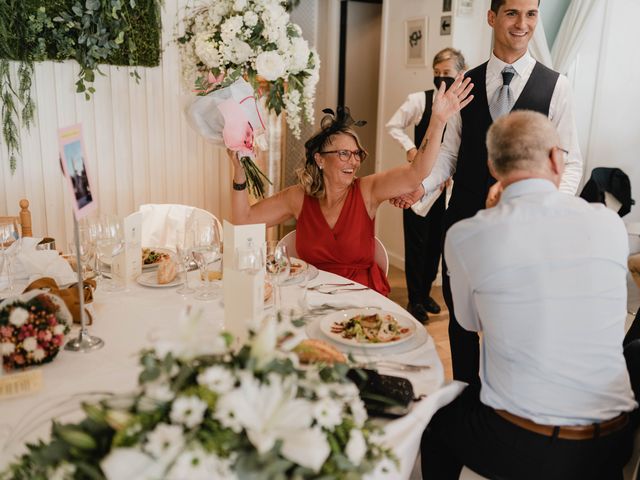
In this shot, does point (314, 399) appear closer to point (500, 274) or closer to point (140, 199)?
point (500, 274)

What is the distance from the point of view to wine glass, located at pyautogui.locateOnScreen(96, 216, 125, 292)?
2180 mm

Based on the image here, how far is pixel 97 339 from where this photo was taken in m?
1.78

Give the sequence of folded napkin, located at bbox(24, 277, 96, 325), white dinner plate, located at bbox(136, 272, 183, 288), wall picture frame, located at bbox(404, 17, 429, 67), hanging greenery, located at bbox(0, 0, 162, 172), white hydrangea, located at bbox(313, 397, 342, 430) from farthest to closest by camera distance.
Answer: wall picture frame, located at bbox(404, 17, 429, 67) → hanging greenery, located at bbox(0, 0, 162, 172) → white dinner plate, located at bbox(136, 272, 183, 288) → folded napkin, located at bbox(24, 277, 96, 325) → white hydrangea, located at bbox(313, 397, 342, 430)

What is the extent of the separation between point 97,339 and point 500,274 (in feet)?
3.57

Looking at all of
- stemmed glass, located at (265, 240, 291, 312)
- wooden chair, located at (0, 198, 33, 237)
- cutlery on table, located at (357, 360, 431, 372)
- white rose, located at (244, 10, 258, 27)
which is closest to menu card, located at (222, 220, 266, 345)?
stemmed glass, located at (265, 240, 291, 312)

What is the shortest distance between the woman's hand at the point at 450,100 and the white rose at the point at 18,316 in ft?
5.36

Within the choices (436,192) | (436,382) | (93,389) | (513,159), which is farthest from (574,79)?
(93,389)

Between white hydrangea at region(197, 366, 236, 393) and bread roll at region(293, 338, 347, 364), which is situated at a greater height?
white hydrangea at region(197, 366, 236, 393)

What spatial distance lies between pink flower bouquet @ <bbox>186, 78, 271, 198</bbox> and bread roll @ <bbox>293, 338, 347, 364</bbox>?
132cm

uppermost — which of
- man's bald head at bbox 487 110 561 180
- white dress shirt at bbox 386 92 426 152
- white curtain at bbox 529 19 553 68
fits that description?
white curtain at bbox 529 19 553 68

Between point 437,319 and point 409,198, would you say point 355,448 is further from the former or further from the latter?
point 437,319

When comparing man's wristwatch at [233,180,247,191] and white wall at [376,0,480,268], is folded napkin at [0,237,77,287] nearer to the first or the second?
man's wristwatch at [233,180,247,191]

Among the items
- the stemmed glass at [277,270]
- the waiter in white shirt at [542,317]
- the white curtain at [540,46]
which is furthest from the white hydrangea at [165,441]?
the white curtain at [540,46]

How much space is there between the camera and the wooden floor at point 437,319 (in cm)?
368
